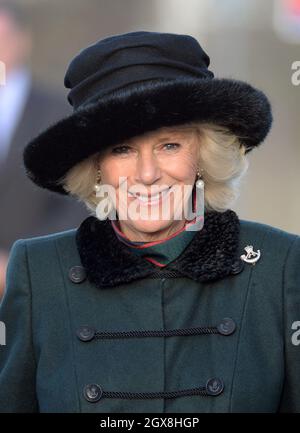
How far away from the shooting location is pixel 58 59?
25.2 feet

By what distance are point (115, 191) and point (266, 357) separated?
2.42ft

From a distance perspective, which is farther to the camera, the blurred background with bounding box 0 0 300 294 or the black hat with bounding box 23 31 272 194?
the blurred background with bounding box 0 0 300 294

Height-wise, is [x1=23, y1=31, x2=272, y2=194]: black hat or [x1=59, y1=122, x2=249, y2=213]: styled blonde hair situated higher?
[x1=23, y1=31, x2=272, y2=194]: black hat

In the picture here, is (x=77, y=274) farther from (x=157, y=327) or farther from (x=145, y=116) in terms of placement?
(x=145, y=116)

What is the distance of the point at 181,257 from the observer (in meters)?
3.40

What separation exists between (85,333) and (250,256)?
23.8 inches

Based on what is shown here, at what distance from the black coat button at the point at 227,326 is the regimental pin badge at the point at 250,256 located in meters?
0.22

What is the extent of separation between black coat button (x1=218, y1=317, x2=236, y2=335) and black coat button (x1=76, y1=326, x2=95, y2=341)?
1.36 feet

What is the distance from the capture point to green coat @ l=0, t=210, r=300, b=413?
3219 millimetres

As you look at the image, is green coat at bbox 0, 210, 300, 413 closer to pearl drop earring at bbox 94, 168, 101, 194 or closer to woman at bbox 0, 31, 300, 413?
woman at bbox 0, 31, 300, 413

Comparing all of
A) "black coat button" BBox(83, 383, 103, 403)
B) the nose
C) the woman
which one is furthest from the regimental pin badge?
"black coat button" BBox(83, 383, 103, 403)

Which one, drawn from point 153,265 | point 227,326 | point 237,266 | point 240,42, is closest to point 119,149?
point 153,265
